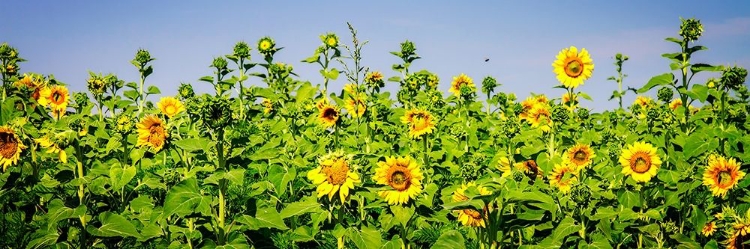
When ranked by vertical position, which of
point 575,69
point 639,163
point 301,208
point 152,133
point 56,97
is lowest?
point 301,208

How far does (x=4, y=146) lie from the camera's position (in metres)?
3.77

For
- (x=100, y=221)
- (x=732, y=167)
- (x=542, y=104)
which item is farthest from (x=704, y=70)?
(x=100, y=221)

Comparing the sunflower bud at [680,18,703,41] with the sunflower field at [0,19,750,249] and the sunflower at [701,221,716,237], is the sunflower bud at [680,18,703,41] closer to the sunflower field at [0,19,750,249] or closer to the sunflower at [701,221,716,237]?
the sunflower field at [0,19,750,249]

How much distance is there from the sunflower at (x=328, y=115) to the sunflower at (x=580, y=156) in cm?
191

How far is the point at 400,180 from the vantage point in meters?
3.59

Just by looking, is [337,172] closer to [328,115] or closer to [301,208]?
[301,208]

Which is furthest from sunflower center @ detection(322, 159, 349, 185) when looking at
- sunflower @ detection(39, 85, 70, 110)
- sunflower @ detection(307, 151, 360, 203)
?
sunflower @ detection(39, 85, 70, 110)

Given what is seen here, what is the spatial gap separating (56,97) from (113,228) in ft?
11.2

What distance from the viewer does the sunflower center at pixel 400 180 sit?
3.58 metres

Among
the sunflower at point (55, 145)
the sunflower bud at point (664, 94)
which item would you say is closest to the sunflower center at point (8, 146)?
the sunflower at point (55, 145)

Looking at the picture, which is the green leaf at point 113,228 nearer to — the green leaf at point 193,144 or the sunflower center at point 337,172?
the green leaf at point 193,144

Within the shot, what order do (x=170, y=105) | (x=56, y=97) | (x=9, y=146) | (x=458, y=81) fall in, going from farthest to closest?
(x=458, y=81), (x=56, y=97), (x=170, y=105), (x=9, y=146)

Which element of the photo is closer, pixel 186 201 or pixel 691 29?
pixel 186 201

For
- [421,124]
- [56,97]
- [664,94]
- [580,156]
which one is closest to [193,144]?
Answer: [421,124]
